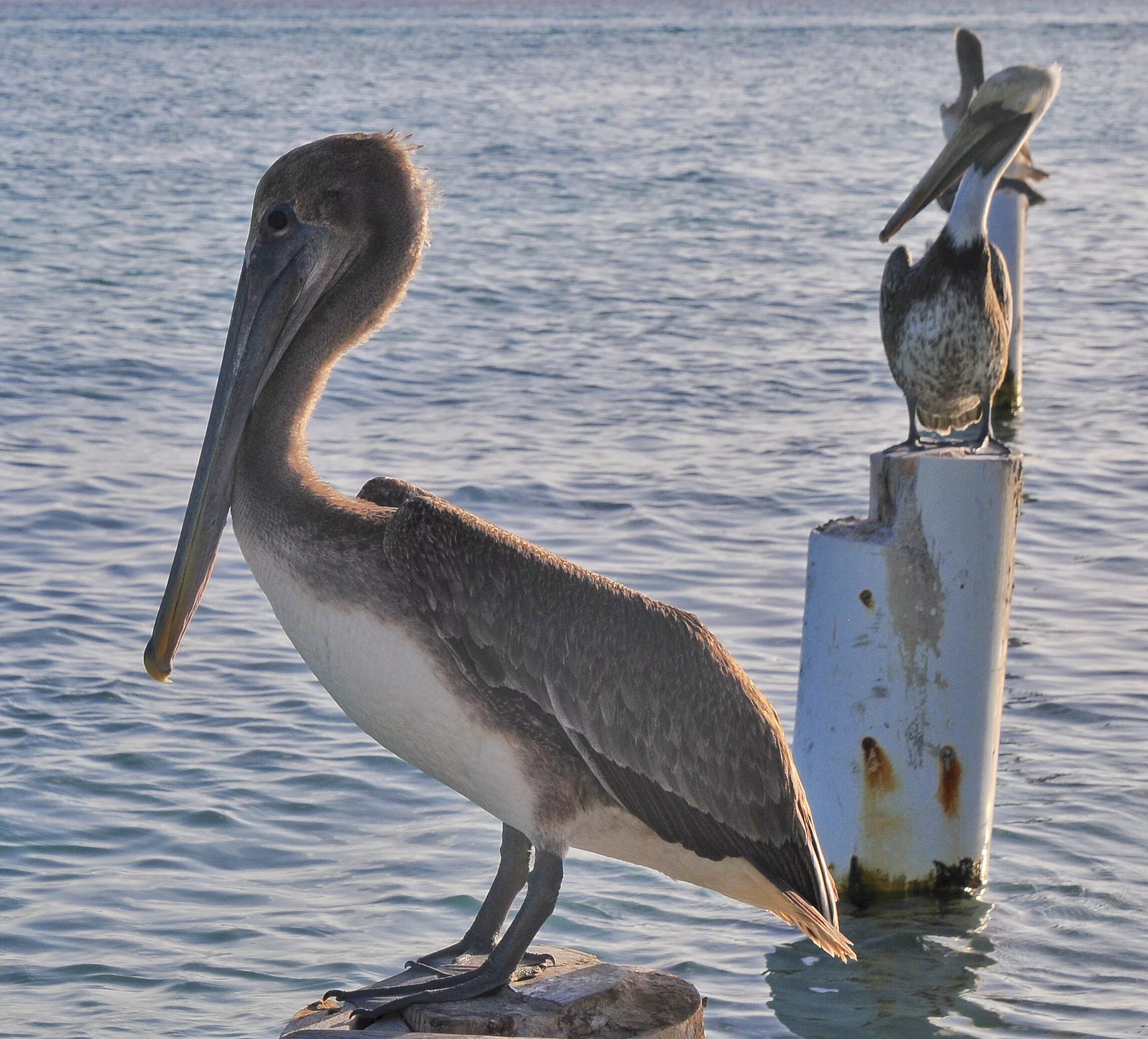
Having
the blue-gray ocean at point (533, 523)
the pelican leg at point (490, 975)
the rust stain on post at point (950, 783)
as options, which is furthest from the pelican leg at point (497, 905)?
the rust stain on post at point (950, 783)

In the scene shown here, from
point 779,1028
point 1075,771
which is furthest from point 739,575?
point 779,1028

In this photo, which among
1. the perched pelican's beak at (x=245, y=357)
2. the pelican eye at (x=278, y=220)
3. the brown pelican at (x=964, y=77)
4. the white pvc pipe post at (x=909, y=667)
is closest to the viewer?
the perched pelican's beak at (x=245, y=357)

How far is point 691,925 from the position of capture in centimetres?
437

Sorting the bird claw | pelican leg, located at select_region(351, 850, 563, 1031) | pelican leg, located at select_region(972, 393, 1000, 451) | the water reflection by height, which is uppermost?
pelican leg, located at select_region(972, 393, 1000, 451)

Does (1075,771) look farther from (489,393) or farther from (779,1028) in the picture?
(489,393)

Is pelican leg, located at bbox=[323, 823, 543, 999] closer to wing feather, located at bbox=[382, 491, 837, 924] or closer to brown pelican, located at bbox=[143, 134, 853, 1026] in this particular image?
brown pelican, located at bbox=[143, 134, 853, 1026]

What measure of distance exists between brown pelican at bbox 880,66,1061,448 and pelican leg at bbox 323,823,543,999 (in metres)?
2.20

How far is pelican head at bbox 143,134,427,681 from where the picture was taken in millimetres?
2924

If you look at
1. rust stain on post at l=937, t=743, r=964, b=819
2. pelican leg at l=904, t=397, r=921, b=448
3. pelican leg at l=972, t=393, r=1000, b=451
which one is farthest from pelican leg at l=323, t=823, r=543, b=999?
pelican leg at l=904, t=397, r=921, b=448

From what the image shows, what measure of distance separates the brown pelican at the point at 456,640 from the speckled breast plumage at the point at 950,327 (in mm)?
2286

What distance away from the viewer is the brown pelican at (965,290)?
Answer: 16.6 feet

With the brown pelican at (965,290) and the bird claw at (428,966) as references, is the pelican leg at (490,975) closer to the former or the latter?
the bird claw at (428,966)

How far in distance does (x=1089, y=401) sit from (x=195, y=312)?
570 centimetres

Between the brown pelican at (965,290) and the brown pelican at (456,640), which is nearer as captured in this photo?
the brown pelican at (456,640)
